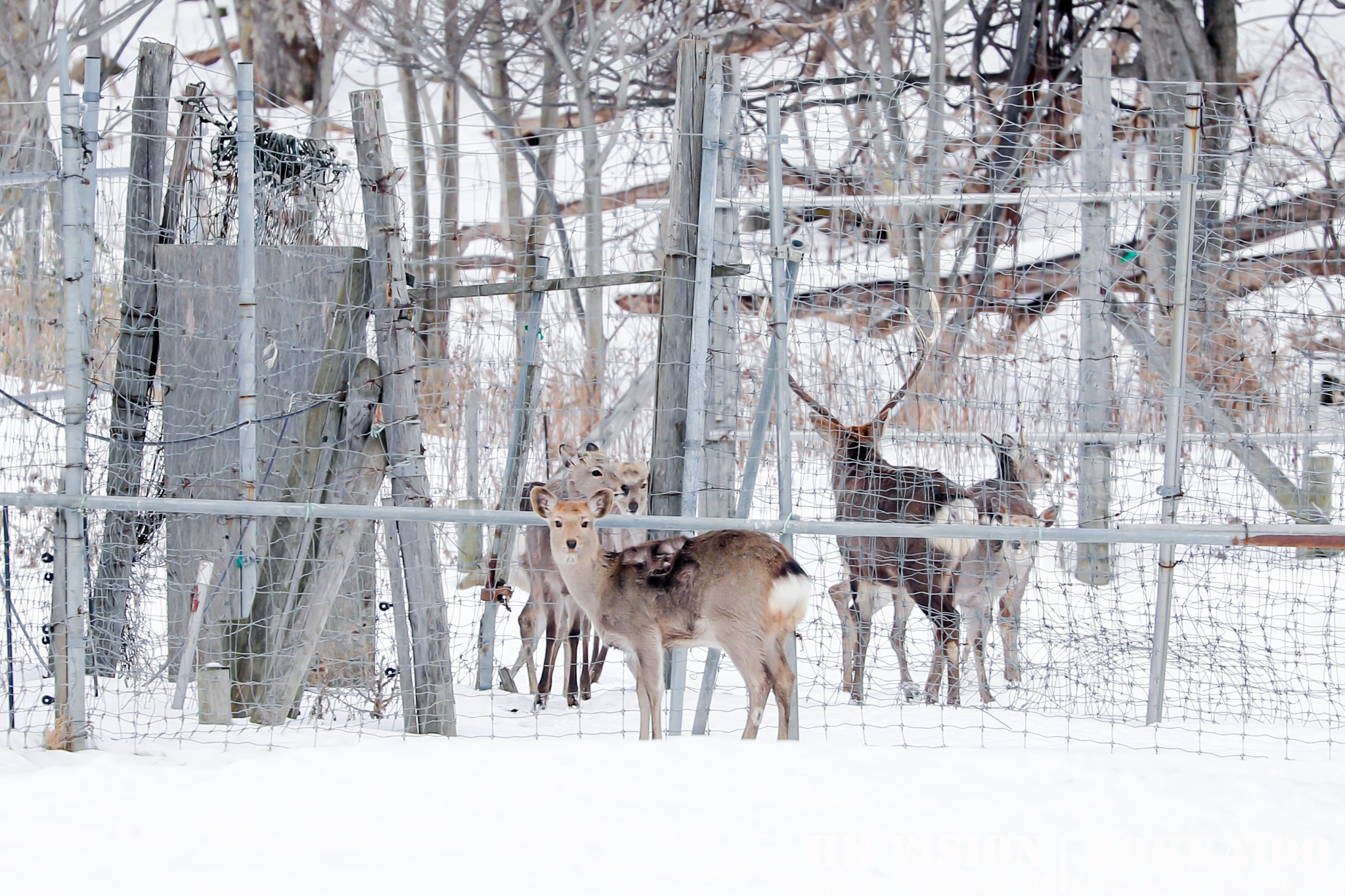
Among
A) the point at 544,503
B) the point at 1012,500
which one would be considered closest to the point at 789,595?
the point at 544,503

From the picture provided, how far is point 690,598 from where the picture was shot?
493cm

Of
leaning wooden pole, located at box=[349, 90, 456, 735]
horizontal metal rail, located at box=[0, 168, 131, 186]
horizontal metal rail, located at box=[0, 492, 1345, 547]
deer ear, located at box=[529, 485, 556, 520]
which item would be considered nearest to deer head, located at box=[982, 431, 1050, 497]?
horizontal metal rail, located at box=[0, 492, 1345, 547]

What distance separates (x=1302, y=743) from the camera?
547cm

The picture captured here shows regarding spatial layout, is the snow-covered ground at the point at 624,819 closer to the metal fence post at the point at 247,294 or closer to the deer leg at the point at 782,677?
the deer leg at the point at 782,677

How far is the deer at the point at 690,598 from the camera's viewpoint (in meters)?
4.79

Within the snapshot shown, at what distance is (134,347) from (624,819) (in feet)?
12.1

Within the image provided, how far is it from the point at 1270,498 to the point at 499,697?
546 centimetres

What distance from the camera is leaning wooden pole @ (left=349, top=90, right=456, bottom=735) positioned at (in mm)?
5379

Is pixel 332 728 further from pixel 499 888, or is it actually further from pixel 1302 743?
pixel 1302 743

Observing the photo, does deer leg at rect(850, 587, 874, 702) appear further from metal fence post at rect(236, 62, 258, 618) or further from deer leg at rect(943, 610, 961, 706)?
metal fence post at rect(236, 62, 258, 618)

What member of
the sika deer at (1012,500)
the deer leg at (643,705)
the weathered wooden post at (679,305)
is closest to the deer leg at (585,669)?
the weathered wooden post at (679,305)

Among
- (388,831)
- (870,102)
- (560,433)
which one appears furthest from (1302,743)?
(870,102)

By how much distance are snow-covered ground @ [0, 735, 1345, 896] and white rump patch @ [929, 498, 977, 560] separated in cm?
175

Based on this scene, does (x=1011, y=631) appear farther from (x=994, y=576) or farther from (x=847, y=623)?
(x=847, y=623)
